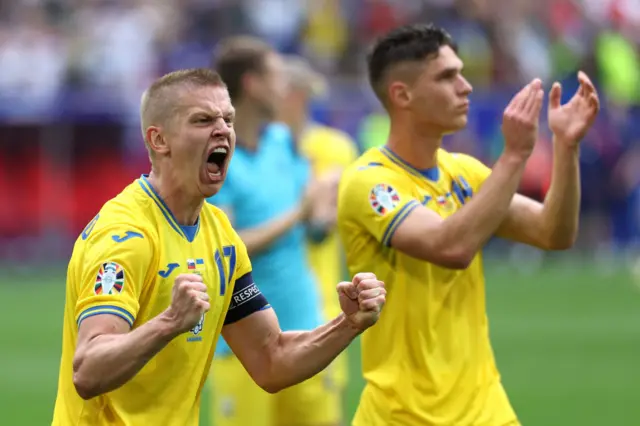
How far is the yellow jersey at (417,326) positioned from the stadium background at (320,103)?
1148 cm

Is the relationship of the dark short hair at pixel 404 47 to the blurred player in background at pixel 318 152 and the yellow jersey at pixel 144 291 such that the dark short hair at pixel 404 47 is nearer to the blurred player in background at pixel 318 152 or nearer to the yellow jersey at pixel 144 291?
the yellow jersey at pixel 144 291

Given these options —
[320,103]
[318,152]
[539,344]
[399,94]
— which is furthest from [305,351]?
[320,103]

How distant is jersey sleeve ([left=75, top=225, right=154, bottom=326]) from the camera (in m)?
4.89

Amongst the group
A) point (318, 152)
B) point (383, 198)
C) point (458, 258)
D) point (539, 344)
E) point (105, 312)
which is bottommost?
point (105, 312)

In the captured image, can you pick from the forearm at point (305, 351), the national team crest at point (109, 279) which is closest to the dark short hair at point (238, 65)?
the forearm at point (305, 351)

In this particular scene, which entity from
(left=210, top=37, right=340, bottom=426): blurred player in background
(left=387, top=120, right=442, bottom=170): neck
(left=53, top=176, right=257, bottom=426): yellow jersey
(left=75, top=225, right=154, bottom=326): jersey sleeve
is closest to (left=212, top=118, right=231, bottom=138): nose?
(left=53, top=176, right=257, bottom=426): yellow jersey

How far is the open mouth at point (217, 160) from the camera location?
5.22 metres

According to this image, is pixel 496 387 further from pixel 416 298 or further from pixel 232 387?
pixel 232 387

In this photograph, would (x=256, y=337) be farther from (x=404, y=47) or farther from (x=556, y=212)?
(x=404, y=47)

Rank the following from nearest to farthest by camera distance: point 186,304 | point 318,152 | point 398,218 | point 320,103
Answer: point 186,304, point 398,218, point 318,152, point 320,103

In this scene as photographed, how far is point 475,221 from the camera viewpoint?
6.30m

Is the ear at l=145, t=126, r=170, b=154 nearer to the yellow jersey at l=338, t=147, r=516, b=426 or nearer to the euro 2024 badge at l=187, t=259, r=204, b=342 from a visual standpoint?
the euro 2024 badge at l=187, t=259, r=204, b=342

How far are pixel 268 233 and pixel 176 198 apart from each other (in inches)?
124

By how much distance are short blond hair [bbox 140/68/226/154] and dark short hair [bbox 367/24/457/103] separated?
6.19 feet
